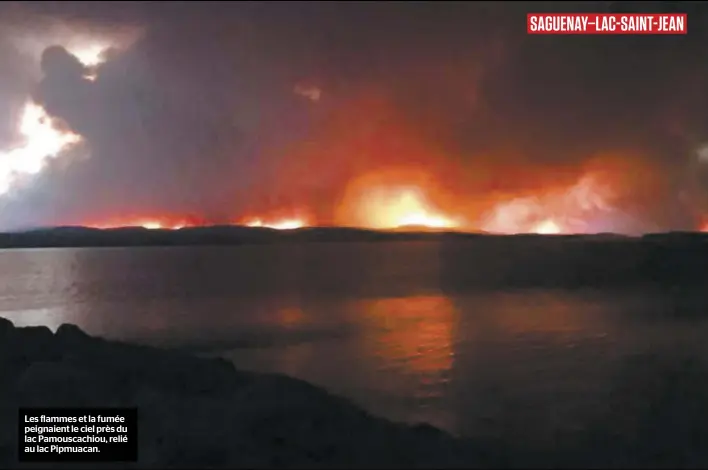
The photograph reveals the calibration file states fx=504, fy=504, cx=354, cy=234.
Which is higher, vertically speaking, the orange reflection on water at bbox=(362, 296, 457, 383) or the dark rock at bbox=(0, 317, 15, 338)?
the dark rock at bbox=(0, 317, 15, 338)

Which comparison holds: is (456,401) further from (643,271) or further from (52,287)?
(52,287)

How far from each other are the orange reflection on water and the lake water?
0.03m

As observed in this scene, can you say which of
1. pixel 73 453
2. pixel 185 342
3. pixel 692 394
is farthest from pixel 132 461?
pixel 692 394

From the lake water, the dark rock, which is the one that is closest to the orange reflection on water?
the lake water

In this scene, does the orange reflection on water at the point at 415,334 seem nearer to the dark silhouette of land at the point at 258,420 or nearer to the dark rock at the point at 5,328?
the dark silhouette of land at the point at 258,420

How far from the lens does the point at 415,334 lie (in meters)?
5.93

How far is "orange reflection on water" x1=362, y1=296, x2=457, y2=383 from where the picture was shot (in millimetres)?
4414

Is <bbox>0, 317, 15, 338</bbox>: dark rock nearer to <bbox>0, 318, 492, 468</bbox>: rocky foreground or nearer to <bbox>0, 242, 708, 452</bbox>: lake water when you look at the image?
<bbox>0, 318, 492, 468</bbox>: rocky foreground

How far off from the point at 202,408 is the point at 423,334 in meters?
3.28

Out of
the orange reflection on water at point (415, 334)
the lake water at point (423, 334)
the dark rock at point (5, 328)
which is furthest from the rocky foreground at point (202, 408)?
the orange reflection on water at point (415, 334)

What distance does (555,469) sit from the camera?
9.22 feet

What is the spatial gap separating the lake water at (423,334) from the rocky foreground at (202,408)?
488 millimetres

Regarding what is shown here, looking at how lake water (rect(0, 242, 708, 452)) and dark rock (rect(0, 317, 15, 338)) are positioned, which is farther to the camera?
lake water (rect(0, 242, 708, 452))

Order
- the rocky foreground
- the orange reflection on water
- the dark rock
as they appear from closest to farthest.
→ the rocky foreground
the dark rock
the orange reflection on water
